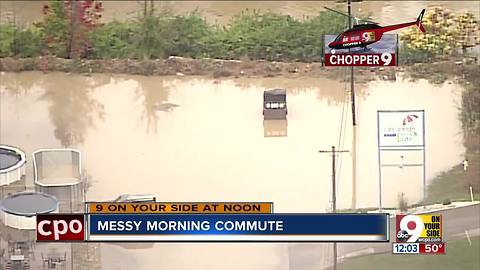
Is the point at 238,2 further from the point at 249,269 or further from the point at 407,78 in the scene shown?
the point at 249,269

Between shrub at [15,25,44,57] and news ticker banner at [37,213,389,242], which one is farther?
shrub at [15,25,44,57]

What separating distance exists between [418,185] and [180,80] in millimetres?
537

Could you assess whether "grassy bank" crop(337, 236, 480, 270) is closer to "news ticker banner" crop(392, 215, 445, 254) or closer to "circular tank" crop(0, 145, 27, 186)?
"news ticker banner" crop(392, 215, 445, 254)

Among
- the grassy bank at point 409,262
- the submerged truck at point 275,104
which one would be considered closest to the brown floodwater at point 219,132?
the submerged truck at point 275,104

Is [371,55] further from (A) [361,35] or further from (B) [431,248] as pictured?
(B) [431,248]

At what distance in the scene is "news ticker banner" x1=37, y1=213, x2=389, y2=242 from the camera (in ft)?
6.05

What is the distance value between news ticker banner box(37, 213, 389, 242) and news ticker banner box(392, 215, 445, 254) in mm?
33

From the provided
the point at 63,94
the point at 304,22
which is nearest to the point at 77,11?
the point at 63,94

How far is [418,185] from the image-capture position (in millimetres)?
1912

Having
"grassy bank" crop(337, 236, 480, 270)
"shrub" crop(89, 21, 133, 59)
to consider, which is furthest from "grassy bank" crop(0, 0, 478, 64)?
"grassy bank" crop(337, 236, 480, 270)

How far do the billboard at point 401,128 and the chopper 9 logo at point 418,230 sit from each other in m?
0.16

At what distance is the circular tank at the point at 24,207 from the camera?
6.12ft

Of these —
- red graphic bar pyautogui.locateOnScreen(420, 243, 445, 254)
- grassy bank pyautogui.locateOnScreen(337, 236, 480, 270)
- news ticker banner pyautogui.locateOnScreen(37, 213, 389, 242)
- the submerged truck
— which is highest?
the submerged truck

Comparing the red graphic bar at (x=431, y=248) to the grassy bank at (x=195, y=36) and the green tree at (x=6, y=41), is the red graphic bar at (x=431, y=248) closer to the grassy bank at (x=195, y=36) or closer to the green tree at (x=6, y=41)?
the grassy bank at (x=195, y=36)
